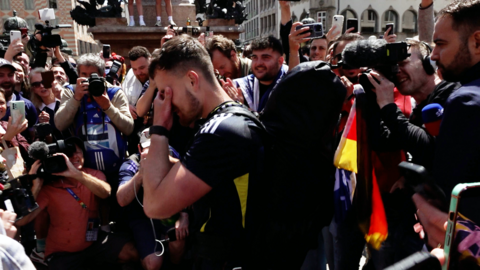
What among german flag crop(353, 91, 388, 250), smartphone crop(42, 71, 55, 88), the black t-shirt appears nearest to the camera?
the black t-shirt

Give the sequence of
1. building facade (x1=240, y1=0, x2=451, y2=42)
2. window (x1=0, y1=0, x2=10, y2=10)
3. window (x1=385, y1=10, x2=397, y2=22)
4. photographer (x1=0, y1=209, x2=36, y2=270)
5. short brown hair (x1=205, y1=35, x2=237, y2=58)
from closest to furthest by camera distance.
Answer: photographer (x1=0, y1=209, x2=36, y2=270) → short brown hair (x1=205, y1=35, x2=237, y2=58) → window (x1=0, y1=0, x2=10, y2=10) → building facade (x1=240, y1=0, x2=451, y2=42) → window (x1=385, y1=10, x2=397, y2=22)

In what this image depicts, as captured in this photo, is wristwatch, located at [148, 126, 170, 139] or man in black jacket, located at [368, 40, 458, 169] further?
man in black jacket, located at [368, 40, 458, 169]

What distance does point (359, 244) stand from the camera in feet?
10.6

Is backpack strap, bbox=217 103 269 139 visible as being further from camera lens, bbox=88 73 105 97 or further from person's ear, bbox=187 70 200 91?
camera lens, bbox=88 73 105 97

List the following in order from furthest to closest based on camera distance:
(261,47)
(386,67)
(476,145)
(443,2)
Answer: (443,2), (261,47), (386,67), (476,145)

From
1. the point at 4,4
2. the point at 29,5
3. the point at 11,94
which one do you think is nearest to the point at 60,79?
the point at 11,94

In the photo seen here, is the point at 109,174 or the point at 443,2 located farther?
the point at 443,2

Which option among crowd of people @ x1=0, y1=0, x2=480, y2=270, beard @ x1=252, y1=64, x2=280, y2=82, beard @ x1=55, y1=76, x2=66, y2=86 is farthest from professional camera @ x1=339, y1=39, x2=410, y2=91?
beard @ x1=55, y1=76, x2=66, y2=86

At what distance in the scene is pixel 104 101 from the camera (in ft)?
13.4

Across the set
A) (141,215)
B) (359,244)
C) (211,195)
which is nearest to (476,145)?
(211,195)

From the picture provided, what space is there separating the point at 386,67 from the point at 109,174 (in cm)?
278

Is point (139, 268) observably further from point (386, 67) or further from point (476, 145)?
point (476, 145)

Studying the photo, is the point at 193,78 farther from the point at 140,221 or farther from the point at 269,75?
the point at 140,221

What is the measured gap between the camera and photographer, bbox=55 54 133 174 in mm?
4117
